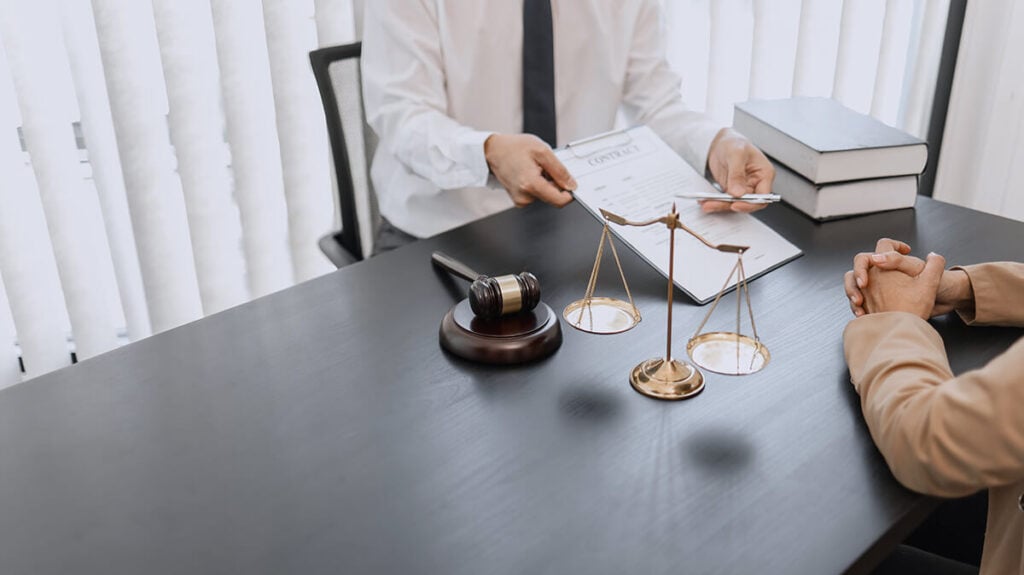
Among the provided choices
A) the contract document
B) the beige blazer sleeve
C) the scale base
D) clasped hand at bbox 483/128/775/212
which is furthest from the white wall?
the scale base

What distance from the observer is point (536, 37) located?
1779 mm

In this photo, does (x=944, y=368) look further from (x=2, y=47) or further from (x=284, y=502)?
(x=2, y=47)

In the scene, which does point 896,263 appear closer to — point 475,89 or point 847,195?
point 847,195

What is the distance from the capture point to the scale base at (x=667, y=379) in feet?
3.27

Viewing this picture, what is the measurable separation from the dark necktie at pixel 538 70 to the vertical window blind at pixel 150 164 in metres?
0.59

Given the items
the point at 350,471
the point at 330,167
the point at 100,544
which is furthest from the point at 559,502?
the point at 330,167

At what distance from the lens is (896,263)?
3.65ft

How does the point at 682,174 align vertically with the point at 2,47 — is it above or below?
below

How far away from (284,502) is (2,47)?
1.52m

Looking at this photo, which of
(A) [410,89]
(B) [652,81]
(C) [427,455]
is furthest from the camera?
(B) [652,81]

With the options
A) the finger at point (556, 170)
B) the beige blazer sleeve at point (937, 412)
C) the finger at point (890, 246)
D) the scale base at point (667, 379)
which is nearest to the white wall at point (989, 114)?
the finger at point (890, 246)

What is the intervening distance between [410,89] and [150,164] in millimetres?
735

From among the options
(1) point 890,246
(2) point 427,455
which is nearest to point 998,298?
(1) point 890,246

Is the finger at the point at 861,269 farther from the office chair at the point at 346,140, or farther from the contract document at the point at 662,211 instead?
the office chair at the point at 346,140
